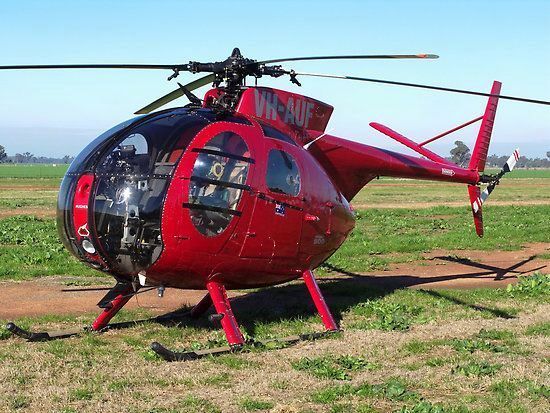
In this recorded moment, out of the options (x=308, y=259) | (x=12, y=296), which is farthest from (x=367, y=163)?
(x=12, y=296)

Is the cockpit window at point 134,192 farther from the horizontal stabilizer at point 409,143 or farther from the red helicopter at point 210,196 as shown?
the horizontal stabilizer at point 409,143

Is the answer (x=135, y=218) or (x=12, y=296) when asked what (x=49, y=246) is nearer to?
(x=12, y=296)

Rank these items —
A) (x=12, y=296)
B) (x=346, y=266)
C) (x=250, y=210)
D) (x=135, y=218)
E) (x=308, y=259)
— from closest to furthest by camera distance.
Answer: (x=135, y=218) < (x=250, y=210) < (x=308, y=259) < (x=12, y=296) < (x=346, y=266)

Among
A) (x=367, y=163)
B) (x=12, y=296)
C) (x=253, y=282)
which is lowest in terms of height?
(x=12, y=296)

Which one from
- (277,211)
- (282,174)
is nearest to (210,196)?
(277,211)

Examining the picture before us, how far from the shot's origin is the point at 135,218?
7855 mm

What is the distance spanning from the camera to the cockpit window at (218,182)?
8109 mm

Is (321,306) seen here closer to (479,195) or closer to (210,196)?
(210,196)

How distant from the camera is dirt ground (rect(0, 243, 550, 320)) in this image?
11602 millimetres

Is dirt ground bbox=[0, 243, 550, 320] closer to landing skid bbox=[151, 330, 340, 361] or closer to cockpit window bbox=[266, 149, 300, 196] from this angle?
landing skid bbox=[151, 330, 340, 361]

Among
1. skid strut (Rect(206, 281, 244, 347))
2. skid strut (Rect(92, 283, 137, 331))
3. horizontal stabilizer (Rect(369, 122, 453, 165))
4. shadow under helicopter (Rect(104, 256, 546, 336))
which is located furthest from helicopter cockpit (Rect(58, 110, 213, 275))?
horizontal stabilizer (Rect(369, 122, 453, 165))

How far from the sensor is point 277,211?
353 inches

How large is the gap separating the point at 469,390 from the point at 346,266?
9.61 m

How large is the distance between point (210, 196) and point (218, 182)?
19 cm
